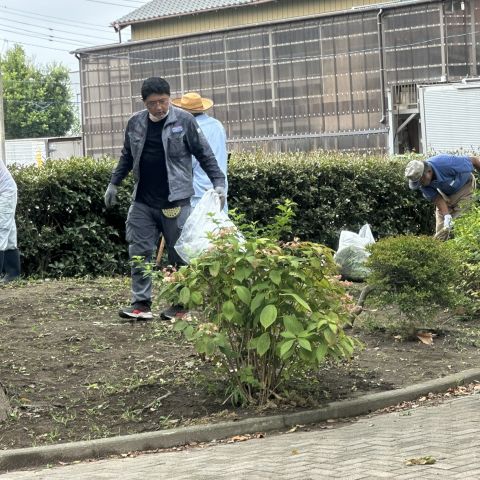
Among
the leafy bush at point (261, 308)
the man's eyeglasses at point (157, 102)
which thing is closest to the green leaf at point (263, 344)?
the leafy bush at point (261, 308)

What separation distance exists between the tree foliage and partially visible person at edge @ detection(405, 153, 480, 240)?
66.8 m

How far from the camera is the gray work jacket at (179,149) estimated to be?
26.9ft

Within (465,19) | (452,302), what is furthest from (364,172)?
(465,19)

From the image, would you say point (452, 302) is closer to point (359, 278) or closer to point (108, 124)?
point (359, 278)

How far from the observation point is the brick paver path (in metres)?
4.87

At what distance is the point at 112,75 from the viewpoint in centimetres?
4600

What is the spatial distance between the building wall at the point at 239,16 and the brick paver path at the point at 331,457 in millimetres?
44034

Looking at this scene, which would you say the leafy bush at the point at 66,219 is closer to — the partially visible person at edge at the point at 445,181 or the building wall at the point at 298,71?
the partially visible person at edge at the point at 445,181

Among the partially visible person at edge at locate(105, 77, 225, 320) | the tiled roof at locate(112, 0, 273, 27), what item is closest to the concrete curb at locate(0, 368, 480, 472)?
the partially visible person at edge at locate(105, 77, 225, 320)

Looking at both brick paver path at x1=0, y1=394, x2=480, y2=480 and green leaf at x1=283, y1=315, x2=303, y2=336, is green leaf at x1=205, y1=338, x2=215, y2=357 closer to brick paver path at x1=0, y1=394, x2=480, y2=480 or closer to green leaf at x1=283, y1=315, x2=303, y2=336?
green leaf at x1=283, y1=315, x2=303, y2=336

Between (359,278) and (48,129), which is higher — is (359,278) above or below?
below

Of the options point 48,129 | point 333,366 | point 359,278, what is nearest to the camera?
point 333,366

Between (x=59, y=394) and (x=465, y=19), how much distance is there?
1327 inches

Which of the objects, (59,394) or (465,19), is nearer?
(59,394)
